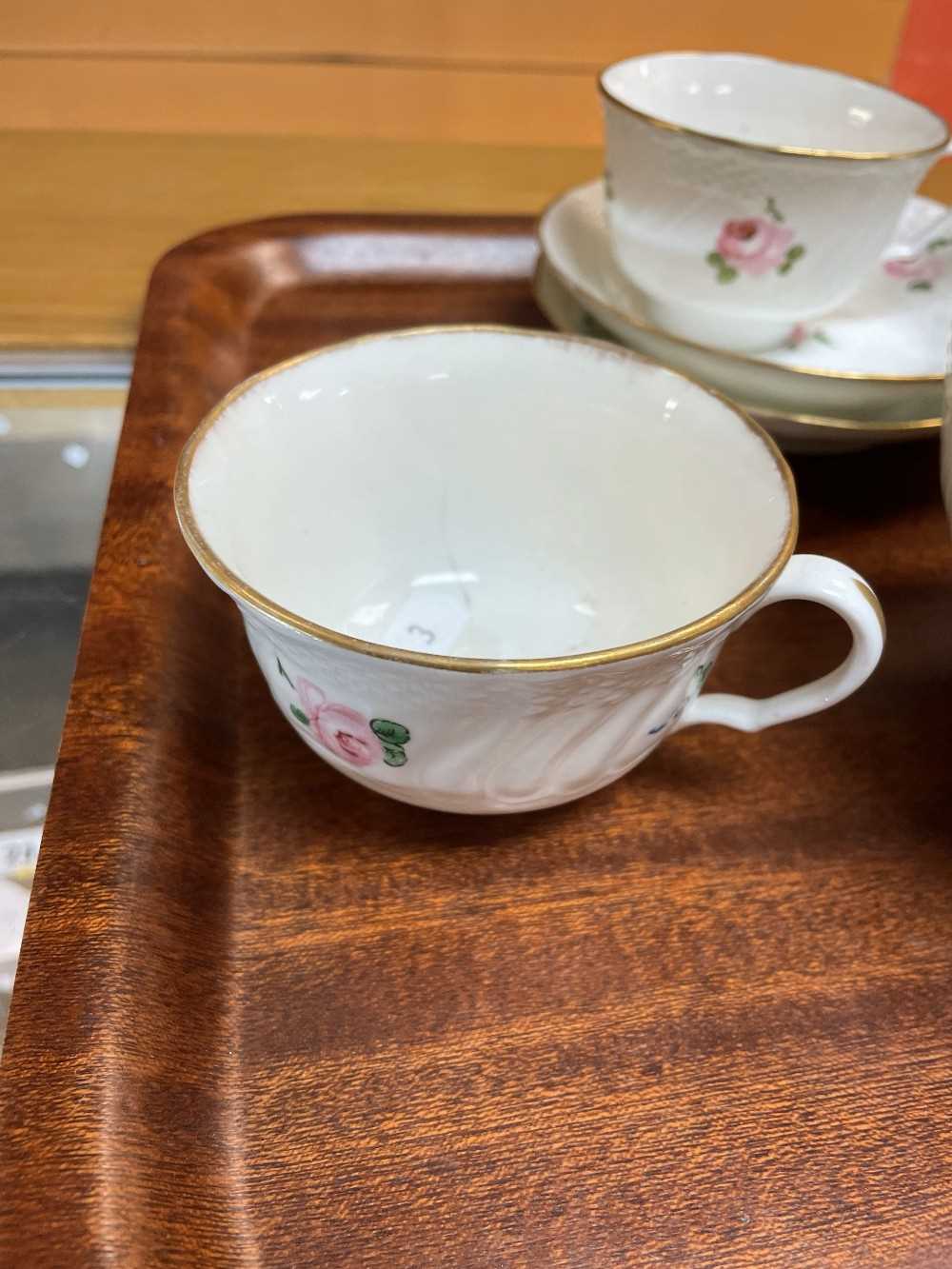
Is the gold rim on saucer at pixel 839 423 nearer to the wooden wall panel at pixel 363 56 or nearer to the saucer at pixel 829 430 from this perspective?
the saucer at pixel 829 430

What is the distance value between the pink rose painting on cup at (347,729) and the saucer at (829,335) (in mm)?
249

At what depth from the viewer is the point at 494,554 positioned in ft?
1.59

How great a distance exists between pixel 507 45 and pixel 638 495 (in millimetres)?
1065

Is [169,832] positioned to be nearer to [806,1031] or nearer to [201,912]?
[201,912]

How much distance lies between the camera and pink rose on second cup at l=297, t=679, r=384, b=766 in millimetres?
318

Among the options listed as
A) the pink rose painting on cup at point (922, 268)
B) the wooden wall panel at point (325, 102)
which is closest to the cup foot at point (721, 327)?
the pink rose painting on cup at point (922, 268)

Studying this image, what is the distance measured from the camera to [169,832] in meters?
0.34

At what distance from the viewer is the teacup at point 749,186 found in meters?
0.47

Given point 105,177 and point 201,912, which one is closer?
point 201,912

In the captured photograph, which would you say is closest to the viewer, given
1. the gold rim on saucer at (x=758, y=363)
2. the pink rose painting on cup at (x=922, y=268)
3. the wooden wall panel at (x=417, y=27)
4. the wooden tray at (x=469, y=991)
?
the wooden tray at (x=469, y=991)

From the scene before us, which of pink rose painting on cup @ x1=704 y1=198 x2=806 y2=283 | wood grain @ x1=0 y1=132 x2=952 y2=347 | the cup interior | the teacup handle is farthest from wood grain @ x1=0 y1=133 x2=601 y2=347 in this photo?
the teacup handle

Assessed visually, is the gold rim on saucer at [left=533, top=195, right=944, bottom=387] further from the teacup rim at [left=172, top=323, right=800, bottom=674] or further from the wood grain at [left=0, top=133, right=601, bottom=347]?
the wood grain at [left=0, top=133, right=601, bottom=347]

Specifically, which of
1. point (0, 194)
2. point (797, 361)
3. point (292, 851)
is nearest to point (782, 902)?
point (292, 851)

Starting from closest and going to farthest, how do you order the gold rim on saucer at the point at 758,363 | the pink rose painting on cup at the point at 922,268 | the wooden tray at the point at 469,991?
the wooden tray at the point at 469,991 → the gold rim on saucer at the point at 758,363 → the pink rose painting on cup at the point at 922,268
